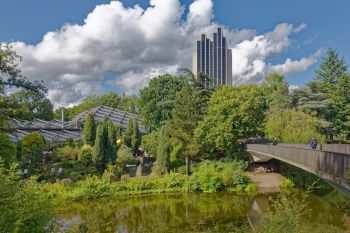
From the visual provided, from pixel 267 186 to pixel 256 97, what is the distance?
10925 mm

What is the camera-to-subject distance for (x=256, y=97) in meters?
39.4

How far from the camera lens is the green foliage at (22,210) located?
6.56 m

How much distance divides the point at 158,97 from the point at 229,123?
22.1 meters

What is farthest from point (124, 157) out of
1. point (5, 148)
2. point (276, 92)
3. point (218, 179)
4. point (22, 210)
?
point (22, 210)

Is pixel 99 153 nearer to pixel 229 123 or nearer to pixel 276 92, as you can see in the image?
pixel 229 123

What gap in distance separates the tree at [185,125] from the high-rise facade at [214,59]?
145281 mm

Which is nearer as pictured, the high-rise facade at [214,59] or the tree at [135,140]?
the tree at [135,140]

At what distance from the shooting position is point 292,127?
3797 cm

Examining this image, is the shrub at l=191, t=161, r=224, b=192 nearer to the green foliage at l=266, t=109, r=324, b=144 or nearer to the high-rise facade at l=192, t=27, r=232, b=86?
the green foliage at l=266, t=109, r=324, b=144

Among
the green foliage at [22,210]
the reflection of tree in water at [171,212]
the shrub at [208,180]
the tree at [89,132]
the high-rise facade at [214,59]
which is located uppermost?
the high-rise facade at [214,59]

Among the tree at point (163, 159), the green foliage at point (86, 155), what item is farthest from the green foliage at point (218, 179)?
the green foliage at point (86, 155)

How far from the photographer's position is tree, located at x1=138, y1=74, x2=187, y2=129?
54875 millimetres

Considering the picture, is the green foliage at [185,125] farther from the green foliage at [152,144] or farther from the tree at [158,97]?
the tree at [158,97]

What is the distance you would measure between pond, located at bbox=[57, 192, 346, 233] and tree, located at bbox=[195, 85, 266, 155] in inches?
289
